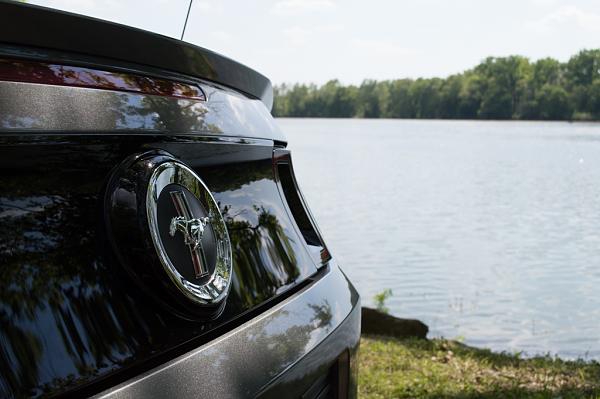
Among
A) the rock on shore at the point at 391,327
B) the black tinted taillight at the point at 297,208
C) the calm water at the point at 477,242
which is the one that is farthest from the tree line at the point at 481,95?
the black tinted taillight at the point at 297,208

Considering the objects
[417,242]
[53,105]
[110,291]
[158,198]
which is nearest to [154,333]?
[110,291]

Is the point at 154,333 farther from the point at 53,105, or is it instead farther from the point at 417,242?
the point at 417,242

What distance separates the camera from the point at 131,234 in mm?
1010

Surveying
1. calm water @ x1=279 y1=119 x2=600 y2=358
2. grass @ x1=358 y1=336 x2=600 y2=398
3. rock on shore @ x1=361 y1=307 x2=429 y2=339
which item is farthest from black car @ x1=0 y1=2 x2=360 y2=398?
calm water @ x1=279 y1=119 x2=600 y2=358

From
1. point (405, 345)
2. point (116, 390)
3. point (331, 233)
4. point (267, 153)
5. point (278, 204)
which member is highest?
point (267, 153)

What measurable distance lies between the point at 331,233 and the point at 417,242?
240cm

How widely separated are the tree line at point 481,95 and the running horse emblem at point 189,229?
92336mm

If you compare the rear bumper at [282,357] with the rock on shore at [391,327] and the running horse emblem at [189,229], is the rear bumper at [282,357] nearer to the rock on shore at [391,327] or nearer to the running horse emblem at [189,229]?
the running horse emblem at [189,229]

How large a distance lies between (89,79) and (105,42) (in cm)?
8

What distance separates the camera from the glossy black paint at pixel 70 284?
0.85m

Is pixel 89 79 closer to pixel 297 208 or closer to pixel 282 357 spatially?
pixel 282 357

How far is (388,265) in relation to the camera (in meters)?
14.7

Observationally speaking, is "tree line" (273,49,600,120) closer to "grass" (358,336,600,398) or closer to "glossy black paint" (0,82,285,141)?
"grass" (358,336,600,398)

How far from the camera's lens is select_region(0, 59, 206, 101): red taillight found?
90 cm
